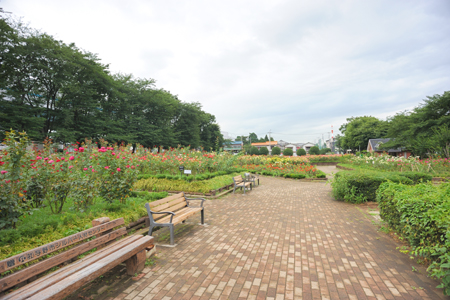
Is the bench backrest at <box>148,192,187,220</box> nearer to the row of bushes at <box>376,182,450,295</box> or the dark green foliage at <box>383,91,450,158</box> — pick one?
the row of bushes at <box>376,182,450,295</box>

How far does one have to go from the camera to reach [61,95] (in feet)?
84.2

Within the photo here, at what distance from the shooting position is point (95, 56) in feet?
94.1

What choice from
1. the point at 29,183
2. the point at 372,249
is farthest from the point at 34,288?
the point at 372,249

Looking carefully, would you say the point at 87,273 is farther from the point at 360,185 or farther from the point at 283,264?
the point at 360,185

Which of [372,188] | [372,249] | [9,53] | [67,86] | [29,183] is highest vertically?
[9,53]

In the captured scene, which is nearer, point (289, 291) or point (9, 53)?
point (289, 291)

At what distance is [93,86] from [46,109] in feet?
21.7

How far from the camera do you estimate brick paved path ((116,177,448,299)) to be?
8.79 ft

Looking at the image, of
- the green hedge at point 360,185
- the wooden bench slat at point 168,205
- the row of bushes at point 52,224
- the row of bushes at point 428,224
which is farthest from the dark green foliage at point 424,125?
the row of bushes at point 52,224

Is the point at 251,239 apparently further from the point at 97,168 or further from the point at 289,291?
the point at 97,168

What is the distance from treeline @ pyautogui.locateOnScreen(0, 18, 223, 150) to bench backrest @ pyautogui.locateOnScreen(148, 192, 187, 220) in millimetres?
8649

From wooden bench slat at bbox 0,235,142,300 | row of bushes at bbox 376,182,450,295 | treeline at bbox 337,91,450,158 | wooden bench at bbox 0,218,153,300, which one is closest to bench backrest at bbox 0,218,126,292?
wooden bench at bbox 0,218,153,300

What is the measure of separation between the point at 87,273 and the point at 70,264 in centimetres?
62

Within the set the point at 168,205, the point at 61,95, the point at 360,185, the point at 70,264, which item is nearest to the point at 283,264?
the point at 168,205
